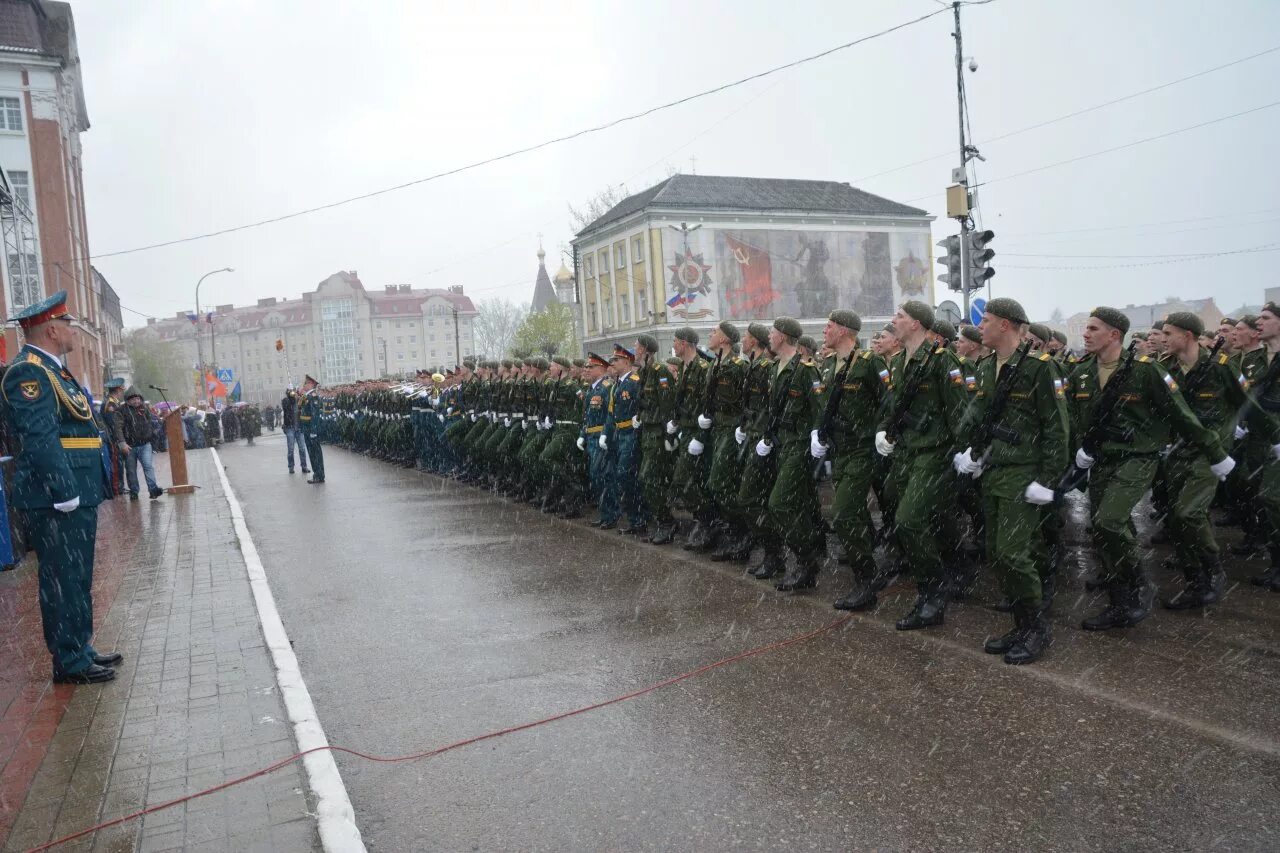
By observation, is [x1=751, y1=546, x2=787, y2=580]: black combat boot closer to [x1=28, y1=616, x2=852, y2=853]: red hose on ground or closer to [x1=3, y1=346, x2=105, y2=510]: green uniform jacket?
[x1=28, y1=616, x2=852, y2=853]: red hose on ground

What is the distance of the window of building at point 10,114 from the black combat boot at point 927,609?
166 feet

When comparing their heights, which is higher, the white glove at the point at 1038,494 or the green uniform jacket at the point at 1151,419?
the green uniform jacket at the point at 1151,419

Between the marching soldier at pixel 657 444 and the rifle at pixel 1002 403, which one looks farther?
the marching soldier at pixel 657 444

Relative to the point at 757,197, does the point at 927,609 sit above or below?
below

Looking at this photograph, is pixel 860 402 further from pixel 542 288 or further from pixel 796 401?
pixel 542 288

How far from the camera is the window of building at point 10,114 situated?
4516cm

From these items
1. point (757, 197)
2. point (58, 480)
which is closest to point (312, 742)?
point (58, 480)

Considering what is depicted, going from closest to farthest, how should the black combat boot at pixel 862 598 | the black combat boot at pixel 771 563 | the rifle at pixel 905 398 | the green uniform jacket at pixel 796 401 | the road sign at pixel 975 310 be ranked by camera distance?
the rifle at pixel 905 398
the black combat boot at pixel 862 598
the green uniform jacket at pixel 796 401
the black combat boot at pixel 771 563
the road sign at pixel 975 310

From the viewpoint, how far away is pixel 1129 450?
6.27 m

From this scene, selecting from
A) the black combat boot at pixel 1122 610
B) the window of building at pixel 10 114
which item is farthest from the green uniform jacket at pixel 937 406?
the window of building at pixel 10 114

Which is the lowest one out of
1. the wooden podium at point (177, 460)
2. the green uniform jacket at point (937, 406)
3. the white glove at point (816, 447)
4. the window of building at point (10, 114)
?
the wooden podium at point (177, 460)

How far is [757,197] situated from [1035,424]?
57.2 meters

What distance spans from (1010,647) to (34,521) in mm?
5643

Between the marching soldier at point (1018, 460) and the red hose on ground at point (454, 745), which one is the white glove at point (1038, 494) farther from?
the red hose on ground at point (454, 745)
